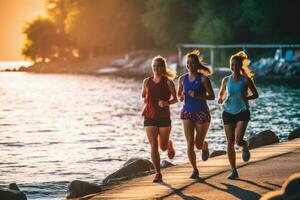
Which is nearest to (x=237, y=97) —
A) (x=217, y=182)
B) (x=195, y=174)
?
(x=217, y=182)

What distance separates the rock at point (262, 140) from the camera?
2147 centimetres

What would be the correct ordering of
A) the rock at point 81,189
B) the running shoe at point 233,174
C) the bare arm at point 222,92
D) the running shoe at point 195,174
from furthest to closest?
1. the rock at point 81,189
2. the running shoe at point 195,174
3. the bare arm at point 222,92
4. the running shoe at point 233,174

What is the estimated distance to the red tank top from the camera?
12961mm

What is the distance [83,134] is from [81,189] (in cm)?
2173

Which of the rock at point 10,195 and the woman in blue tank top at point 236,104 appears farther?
the woman in blue tank top at point 236,104

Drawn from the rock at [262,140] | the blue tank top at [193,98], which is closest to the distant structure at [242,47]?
the rock at [262,140]

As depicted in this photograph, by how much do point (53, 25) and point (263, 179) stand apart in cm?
15493

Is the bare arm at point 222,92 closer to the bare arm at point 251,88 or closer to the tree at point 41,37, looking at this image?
the bare arm at point 251,88

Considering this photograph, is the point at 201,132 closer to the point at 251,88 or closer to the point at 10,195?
the point at 251,88

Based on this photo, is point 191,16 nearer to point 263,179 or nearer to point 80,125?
point 80,125

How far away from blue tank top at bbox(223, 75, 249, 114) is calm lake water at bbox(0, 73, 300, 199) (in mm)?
5674

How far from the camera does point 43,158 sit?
25.7m

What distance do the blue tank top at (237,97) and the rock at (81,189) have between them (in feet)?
9.24

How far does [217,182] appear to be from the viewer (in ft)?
41.7
